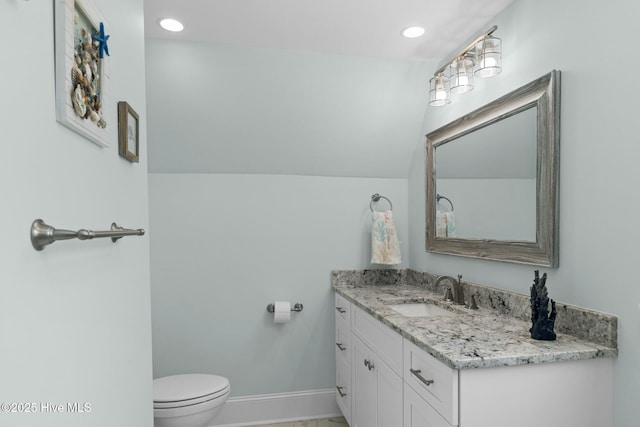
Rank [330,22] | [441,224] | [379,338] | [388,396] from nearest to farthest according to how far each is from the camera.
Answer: [388,396] → [379,338] → [330,22] → [441,224]

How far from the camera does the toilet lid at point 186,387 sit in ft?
6.67

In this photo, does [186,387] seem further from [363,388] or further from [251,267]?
[363,388]

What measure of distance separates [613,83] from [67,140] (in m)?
1.62

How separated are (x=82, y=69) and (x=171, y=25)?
1.33m

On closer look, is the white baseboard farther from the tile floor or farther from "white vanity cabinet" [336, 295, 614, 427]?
"white vanity cabinet" [336, 295, 614, 427]

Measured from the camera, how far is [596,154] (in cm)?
137

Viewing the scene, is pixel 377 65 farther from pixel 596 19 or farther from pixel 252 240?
pixel 252 240

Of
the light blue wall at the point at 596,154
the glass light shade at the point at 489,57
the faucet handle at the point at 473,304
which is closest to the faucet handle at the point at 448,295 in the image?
the faucet handle at the point at 473,304

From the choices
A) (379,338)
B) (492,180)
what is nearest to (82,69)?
(379,338)

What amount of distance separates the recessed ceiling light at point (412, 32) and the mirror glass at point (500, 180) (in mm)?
516

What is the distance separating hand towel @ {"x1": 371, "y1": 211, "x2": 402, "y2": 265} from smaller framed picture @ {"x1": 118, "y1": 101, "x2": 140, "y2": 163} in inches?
70.4

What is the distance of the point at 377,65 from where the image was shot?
94.0 inches

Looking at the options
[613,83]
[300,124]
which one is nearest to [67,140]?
[613,83]

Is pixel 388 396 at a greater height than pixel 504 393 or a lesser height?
lesser
